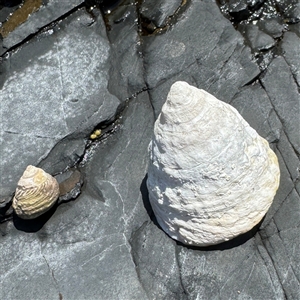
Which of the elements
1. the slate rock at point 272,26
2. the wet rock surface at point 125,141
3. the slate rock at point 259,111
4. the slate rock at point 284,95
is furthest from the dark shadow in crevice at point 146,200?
the slate rock at point 272,26

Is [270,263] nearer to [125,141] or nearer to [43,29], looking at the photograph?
[125,141]

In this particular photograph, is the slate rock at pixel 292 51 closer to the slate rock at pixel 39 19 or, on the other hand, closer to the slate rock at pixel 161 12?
the slate rock at pixel 161 12

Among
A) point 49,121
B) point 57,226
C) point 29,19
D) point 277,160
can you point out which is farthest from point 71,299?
point 29,19

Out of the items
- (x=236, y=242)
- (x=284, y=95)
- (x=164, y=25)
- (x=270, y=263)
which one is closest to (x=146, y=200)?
(x=236, y=242)

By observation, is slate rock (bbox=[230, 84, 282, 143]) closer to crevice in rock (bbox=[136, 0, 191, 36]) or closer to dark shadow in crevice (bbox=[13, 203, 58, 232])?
crevice in rock (bbox=[136, 0, 191, 36])

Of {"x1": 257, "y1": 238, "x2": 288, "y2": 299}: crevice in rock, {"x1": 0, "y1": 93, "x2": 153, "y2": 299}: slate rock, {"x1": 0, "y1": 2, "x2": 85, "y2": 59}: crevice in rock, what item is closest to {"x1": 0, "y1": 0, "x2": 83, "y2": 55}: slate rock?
{"x1": 0, "y1": 2, "x2": 85, "y2": 59}: crevice in rock
